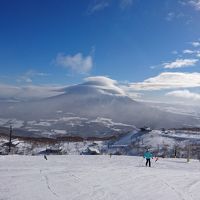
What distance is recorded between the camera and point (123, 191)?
1859cm

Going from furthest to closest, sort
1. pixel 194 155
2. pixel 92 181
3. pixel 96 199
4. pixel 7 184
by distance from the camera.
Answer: pixel 194 155, pixel 92 181, pixel 7 184, pixel 96 199

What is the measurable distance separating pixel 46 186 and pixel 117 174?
7323mm

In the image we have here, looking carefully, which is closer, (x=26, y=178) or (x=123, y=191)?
(x=123, y=191)

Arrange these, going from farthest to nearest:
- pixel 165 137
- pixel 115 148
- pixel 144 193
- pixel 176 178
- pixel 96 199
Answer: pixel 165 137, pixel 115 148, pixel 176 178, pixel 144 193, pixel 96 199

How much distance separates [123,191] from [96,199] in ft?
9.08

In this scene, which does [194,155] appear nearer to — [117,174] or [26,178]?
[117,174]

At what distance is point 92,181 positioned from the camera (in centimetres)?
2153

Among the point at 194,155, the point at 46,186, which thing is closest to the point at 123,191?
the point at 46,186

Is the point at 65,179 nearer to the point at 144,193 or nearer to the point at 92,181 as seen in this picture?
the point at 92,181

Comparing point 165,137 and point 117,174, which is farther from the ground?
point 165,137

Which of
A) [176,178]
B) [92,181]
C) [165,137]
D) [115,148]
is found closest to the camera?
[92,181]

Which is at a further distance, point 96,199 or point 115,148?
point 115,148

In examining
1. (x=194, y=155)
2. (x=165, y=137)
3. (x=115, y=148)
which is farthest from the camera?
(x=165, y=137)

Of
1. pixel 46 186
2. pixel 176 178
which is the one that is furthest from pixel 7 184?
pixel 176 178
